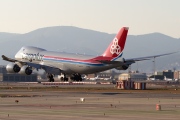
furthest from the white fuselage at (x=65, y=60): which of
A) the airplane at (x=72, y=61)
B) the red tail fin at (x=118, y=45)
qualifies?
the red tail fin at (x=118, y=45)

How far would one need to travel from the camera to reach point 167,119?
46531mm

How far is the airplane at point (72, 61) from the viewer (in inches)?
4652

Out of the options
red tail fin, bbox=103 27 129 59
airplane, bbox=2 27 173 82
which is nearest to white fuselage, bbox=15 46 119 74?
airplane, bbox=2 27 173 82

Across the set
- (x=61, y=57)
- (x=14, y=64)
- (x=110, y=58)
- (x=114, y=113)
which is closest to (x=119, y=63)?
(x=110, y=58)

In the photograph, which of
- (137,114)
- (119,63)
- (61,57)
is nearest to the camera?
(137,114)

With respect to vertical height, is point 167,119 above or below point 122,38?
below

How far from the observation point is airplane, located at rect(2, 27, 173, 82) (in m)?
118

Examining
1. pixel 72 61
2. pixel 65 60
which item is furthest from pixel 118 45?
pixel 65 60

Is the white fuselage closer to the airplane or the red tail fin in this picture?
the airplane

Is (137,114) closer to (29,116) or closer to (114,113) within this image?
(114,113)

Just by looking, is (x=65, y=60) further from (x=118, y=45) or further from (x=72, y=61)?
(x=118, y=45)

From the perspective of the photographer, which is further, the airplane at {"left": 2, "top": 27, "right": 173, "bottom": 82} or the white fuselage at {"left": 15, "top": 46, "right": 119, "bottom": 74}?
the white fuselage at {"left": 15, "top": 46, "right": 119, "bottom": 74}

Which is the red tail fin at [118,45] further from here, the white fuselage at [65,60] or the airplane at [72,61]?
the white fuselage at [65,60]

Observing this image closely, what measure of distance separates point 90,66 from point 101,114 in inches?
2703
